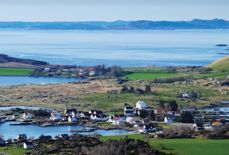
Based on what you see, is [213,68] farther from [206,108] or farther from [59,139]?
[59,139]

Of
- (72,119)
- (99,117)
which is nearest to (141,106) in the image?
(99,117)

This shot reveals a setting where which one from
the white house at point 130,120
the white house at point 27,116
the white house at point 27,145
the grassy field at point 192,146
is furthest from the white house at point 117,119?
the white house at point 27,145

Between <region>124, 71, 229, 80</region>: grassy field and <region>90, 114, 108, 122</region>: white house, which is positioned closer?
<region>90, 114, 108, 122</region>: white house

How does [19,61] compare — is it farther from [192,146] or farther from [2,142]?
[192,146]

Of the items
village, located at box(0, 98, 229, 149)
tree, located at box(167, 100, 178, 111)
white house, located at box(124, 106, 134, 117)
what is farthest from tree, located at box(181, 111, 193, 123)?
white house, located at box(124, 106, 134, 117)

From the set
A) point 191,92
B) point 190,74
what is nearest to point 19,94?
point 191,92

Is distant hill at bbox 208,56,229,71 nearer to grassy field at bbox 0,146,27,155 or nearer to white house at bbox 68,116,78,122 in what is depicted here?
white house at bbox 68,116,78,122
